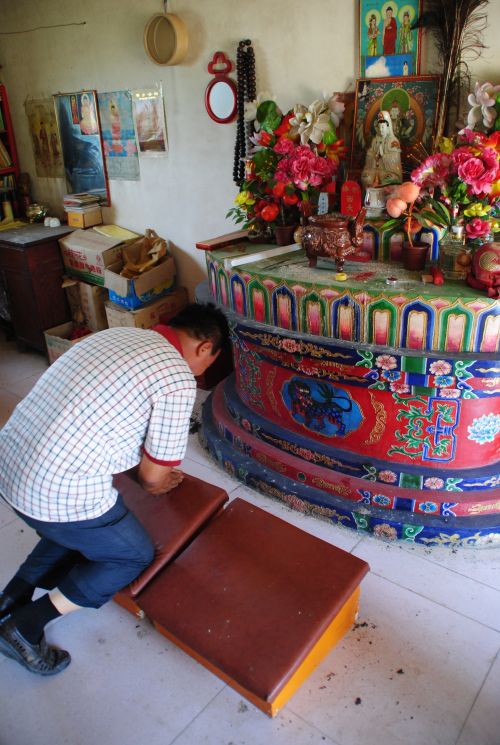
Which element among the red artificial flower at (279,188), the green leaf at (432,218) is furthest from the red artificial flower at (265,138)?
the green leaf at (432,218)

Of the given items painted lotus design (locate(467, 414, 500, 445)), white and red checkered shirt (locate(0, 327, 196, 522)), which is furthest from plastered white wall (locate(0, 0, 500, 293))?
white and red checkered shirt (locate(0, 327, 196, 522))

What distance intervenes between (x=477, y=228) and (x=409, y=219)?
26 cm

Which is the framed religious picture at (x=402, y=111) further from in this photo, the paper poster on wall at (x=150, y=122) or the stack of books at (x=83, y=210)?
the stack of books at (x=83, y=210)

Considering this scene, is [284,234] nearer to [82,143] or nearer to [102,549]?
[102,549]

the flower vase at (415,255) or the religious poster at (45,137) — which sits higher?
the religious poster at (45,137)

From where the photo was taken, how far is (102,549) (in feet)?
5.60

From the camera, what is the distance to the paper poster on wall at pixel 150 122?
3.58 metres

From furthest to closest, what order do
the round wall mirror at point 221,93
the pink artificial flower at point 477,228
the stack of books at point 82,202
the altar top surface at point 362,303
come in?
the stack of books at point 82,202 → the round wall mirror at point 221,93 → the pink artificial flower at point 477,228 → the altar top surface at point 362,303

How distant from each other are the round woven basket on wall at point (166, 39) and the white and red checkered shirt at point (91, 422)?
7.56 ft

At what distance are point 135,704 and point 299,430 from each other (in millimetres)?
1264

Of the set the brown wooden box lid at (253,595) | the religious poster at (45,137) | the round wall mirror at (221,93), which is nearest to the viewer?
the brown wooden box lid at (253,595)

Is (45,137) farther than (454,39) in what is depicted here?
Yes

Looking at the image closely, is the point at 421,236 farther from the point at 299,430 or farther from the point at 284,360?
the point at 299,430

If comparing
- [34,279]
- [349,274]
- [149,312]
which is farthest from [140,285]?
[349,274]
